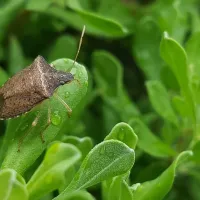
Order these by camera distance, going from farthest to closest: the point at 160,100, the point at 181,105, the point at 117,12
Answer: the point at 117,12 → the point at 160,100 → the point at 181,105

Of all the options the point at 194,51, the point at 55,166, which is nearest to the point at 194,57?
the point at 194,51

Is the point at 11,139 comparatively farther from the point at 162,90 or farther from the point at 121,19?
the point at 121,19

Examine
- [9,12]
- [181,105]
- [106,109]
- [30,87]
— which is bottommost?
[106,109]

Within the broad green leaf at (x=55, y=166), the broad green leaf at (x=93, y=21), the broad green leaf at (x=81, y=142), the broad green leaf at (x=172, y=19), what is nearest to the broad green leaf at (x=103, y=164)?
the broad green leaf at (x=55, y=166)

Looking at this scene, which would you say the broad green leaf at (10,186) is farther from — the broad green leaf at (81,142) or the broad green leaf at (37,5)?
the broad green leaf at (37,5)

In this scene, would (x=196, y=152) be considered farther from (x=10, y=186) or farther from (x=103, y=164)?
(x=10, y=186)
